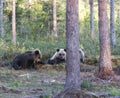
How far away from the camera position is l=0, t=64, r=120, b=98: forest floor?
32.7ft

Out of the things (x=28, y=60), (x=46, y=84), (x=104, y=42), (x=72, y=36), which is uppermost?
(x=72, y=36)

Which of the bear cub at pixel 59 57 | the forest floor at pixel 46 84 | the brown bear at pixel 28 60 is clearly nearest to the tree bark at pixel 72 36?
the forest floor at pixel 46 84

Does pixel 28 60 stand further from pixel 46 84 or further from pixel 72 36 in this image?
pixel 72 36

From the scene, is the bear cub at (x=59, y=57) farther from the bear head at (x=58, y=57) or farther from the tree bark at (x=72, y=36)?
the tree bark at (x=72, y=36)

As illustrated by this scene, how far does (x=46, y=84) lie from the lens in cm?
1208

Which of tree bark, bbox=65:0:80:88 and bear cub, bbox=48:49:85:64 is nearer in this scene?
tree bark, bbox=65:0:80:88

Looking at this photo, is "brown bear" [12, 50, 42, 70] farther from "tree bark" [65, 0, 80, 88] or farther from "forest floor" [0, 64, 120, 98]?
"tree bark" [65, 0, 80, 88]

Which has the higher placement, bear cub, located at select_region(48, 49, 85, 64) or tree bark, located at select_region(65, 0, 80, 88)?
tree bark, located at select_region(65, 0, 80, 88)

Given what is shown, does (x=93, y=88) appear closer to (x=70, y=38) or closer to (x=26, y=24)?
(x=70, y=38)

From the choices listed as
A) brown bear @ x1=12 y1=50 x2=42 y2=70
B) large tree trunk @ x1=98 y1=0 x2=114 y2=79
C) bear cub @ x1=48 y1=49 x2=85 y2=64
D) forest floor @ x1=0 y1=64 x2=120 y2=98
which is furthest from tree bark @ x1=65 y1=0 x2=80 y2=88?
bear cub @ x1=48 y1=49 x2=85 y2=64

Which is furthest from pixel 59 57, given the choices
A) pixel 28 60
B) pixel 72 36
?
pixel 72 36

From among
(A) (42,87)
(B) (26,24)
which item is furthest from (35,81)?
(B) (26,24)

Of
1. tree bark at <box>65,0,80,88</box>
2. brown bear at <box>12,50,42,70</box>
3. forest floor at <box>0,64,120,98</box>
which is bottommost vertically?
forest floor at <box>0,64,120,98</box>

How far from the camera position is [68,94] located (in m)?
8.61
